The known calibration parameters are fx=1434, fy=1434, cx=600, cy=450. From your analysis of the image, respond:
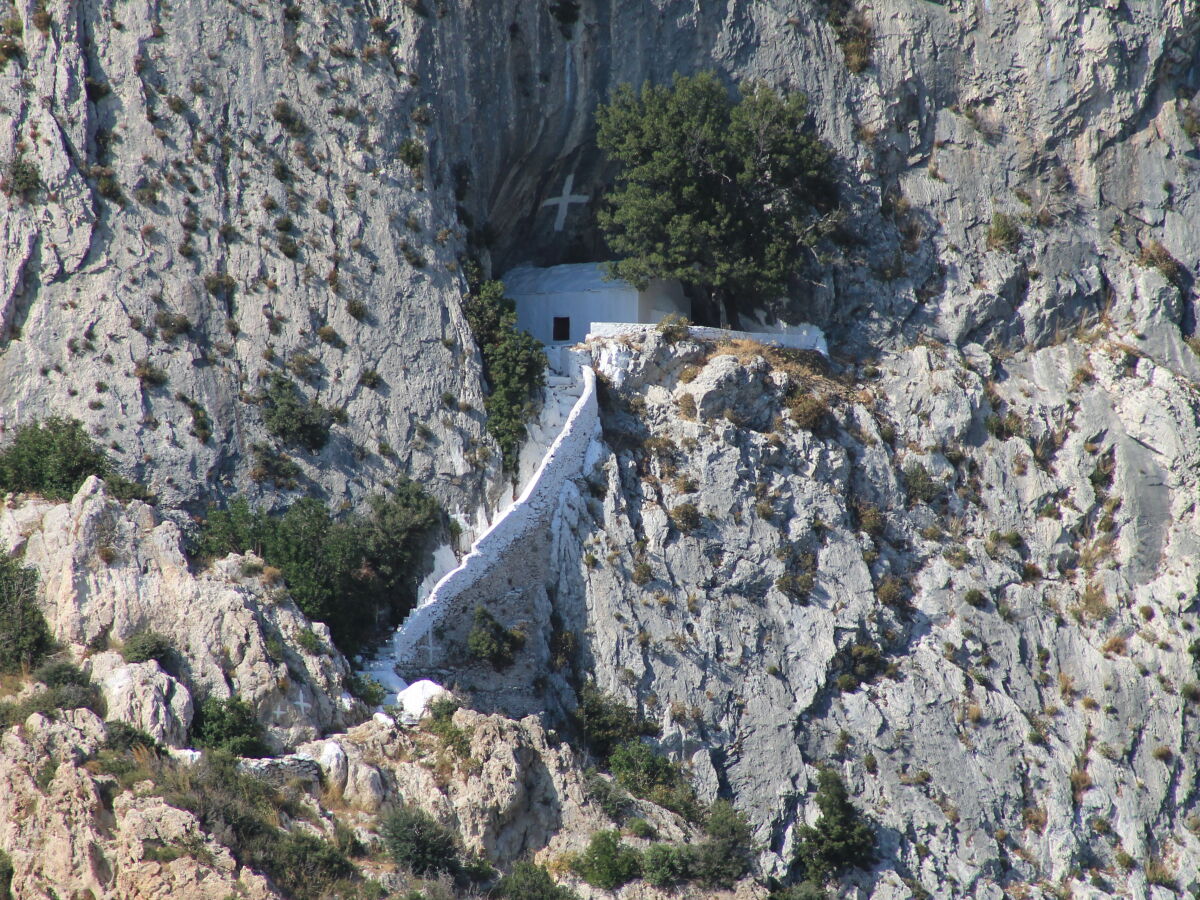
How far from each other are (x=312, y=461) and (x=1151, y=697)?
23.6 meters

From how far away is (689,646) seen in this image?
37125 mm

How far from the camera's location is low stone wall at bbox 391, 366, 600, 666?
35469 millimetres

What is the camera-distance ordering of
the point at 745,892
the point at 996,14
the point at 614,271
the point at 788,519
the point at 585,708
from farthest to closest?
1. the point at 996,14
2. the point at 614,271
3. the point at 788,519
4. the point at 585,708
5. the point at 745,892

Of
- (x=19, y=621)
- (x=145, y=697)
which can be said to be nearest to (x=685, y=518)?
(x=145, y=697)

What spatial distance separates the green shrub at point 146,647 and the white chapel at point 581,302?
16079 millimetres

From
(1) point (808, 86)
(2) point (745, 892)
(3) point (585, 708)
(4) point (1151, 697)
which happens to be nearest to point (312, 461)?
(3) point (585, 708)

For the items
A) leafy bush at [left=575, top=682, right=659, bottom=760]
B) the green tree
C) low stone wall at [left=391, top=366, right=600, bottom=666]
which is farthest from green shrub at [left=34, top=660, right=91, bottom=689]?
the green tree

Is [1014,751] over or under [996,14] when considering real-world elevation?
under

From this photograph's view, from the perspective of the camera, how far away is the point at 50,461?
1324 inches

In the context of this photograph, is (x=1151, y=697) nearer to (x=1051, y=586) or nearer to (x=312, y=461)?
(x=1051, y=586)

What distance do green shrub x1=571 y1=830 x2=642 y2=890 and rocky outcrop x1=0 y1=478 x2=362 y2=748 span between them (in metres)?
6.08

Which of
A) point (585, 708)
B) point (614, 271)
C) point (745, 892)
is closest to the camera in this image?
point (745, 892)

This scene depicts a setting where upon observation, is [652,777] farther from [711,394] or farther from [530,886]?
[711,394]

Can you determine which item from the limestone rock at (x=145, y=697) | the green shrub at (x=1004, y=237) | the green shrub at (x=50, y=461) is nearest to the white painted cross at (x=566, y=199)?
the green shrub at (x=1004, y=237)
